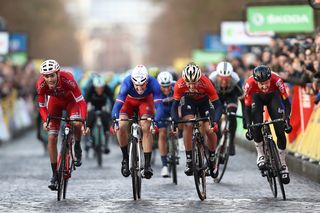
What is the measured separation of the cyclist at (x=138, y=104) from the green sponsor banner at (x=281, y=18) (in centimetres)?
1162

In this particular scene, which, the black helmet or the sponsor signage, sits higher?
the sponsor signage

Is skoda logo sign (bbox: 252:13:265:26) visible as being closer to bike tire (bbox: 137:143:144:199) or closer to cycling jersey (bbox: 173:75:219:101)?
cycling jersey (bbox: 173:75:219:101)

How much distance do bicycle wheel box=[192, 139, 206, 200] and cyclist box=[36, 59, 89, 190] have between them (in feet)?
4.49

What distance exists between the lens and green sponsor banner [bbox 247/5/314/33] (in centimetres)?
2638

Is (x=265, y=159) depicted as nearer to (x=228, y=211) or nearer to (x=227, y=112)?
(x=228, y=211)

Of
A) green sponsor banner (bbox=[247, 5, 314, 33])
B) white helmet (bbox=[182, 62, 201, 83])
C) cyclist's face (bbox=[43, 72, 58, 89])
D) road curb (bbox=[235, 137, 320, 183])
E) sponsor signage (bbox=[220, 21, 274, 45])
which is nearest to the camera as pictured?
cyclist's face (bbox=[43, 72, 58, 89])

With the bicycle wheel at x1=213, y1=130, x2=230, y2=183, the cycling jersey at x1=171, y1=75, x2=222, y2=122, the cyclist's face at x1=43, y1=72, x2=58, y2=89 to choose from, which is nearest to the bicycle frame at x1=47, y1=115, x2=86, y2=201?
the cyclist's face at x1=43, y1=72, x2=58, y2=89

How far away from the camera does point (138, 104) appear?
15188mm

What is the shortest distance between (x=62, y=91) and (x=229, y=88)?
356 cm

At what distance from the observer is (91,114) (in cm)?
2141

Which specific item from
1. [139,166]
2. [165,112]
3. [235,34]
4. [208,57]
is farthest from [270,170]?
[208,57]

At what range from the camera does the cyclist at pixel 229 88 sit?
672 inches

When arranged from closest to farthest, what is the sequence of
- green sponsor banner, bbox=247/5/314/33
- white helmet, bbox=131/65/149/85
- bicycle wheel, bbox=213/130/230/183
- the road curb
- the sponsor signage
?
1. white helmet, bbox=131/65/149/85
2. the road curb
3. bicycle wheel, bbox=213/130/230/183
4. green sponsor banner, bbox=247/5/314/33
5. the sponsor signage

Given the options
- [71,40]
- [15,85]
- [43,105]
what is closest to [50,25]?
[71,40]
